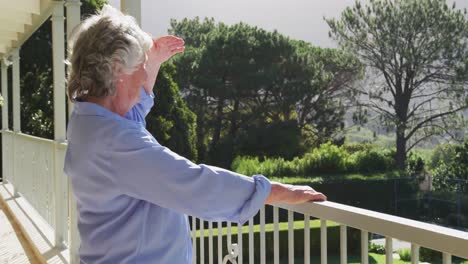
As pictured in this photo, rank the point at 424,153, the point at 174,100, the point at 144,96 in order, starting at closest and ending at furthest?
1. the point at 144,96
2. the point at 174,100
3. the point at 424,153

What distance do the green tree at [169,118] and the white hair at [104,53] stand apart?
1050 centimetres

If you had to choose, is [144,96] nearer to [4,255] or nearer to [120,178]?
[120,178]

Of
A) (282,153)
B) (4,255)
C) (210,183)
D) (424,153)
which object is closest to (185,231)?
(210,183)

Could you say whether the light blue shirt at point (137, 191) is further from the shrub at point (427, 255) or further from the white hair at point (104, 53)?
the shrub at point (427, 255)

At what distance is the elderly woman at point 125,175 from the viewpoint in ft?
3.42

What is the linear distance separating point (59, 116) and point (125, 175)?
9.32ft

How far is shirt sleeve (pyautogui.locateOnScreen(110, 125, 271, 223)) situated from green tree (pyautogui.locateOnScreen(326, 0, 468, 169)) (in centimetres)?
2599

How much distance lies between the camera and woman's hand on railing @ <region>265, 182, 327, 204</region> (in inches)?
47.0

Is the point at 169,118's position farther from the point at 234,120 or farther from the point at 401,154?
the point at 401,154

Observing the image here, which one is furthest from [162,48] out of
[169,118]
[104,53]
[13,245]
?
[169,118]

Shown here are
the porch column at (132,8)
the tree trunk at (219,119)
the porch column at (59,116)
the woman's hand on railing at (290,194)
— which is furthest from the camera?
the tree trunk at (219,119)

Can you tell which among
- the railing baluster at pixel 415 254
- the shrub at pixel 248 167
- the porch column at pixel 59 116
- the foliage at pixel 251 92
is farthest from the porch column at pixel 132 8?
the foliage at pixel 251 92

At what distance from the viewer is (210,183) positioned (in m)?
1.07

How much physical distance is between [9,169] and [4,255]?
301cm
